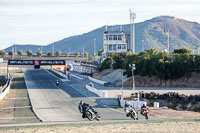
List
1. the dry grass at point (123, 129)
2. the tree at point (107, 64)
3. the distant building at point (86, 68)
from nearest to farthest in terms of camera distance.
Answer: the dry grass at point (123, 129) < the tree at point (107, 64) < the distant building at point (86, 68)

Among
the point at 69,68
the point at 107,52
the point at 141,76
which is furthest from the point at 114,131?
the point at 69,68

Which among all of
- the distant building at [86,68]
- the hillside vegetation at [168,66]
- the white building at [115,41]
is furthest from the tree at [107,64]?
the hillside vegetation at [168,66]

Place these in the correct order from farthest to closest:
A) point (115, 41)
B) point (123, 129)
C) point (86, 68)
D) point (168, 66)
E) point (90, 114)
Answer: point (86, 68)
point (115, 41)
point (168, 66)
point (90, 114)
point (123, 129)

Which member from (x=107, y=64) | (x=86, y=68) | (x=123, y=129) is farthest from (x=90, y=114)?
(x=86, y=68)

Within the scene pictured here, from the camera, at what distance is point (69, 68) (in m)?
152

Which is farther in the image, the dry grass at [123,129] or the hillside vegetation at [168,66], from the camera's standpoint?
the hillside vegetation at [168,66]

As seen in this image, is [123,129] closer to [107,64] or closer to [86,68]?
[107,64]

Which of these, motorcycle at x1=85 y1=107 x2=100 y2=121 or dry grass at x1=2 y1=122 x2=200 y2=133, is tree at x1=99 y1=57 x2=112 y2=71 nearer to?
motorcycle at x1=85 y1=107 x2=100 y2=121

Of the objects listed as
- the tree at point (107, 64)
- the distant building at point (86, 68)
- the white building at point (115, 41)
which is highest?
the white building at point (115, 41)

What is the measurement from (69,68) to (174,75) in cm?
7223

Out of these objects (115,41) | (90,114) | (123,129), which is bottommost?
(123,129)

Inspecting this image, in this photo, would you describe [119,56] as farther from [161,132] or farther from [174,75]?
[161,132]

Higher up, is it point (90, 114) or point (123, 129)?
point (90, 114)

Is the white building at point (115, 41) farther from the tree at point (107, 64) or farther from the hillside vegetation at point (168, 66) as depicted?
the hillside vegetation at point (168, 66)
